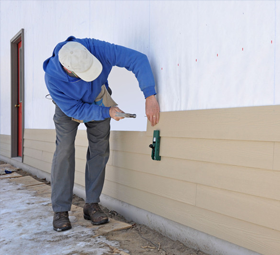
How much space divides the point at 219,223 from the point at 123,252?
61 centimetres

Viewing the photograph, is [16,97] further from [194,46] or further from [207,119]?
[207,119]

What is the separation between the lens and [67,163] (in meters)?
2.12

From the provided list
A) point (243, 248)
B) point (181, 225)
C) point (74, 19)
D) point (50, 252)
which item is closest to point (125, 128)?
point (181, 225)

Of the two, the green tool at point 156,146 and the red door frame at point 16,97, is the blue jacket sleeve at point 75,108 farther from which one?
the red door frame at point 16,97

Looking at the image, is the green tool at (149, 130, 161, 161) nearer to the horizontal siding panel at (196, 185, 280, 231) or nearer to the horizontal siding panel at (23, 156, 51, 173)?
the horizontal siding panel at (196, 185, 280, 231)

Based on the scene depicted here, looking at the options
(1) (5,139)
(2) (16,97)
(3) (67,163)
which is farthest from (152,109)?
(1) (5,139)

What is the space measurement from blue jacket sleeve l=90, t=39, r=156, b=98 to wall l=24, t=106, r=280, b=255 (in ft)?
0.80

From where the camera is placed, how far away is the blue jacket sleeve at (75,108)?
1.90 meters

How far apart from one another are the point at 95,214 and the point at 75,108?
853 mm

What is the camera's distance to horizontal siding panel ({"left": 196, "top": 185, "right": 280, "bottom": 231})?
1295 mm

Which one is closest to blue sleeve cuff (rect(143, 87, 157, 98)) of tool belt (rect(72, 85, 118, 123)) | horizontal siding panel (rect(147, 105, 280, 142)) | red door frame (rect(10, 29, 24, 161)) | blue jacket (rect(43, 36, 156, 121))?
blue jacket (rect(43, 36, 156, 121))

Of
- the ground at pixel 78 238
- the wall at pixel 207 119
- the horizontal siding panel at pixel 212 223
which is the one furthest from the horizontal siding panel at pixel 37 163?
the horizontal siding panel at pixel 212 223

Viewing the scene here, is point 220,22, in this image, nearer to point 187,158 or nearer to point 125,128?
point 187,158

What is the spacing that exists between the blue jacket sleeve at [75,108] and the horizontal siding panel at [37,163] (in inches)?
95.5
